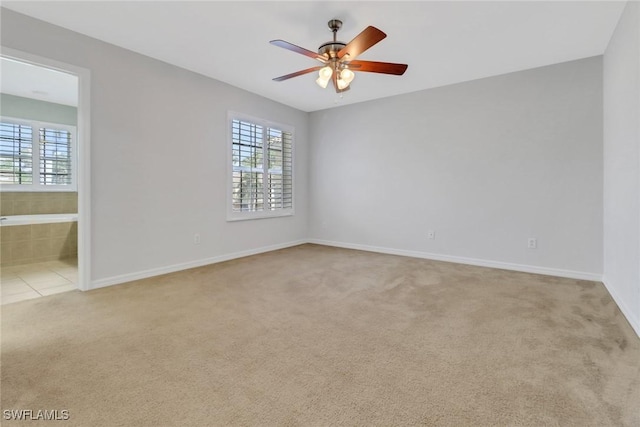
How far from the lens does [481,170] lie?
4094 millimetres

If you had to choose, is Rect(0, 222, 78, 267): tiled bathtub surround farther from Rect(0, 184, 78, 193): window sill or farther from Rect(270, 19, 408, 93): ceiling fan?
Rect(270, 19, 408, 93): ceiling fan

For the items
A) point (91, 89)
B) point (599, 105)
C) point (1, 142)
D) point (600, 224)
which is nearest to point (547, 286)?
point (600, 224)

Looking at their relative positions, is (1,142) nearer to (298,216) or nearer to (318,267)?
(298,216)

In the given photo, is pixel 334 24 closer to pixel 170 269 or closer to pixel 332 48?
pixel 332 48

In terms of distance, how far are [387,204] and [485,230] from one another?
4.90 ft

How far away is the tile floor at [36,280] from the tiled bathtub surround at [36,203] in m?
1.30

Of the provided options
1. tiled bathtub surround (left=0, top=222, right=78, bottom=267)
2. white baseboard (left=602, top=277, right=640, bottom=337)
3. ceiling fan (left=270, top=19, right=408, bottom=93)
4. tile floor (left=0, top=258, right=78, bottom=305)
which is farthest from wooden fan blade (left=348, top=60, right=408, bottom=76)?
tiled bathtub surround (left=0, top=222, right=78, bottom=267)

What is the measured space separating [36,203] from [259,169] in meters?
3.75

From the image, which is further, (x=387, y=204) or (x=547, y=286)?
(x=387, y=204)

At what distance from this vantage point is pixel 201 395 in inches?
57.6

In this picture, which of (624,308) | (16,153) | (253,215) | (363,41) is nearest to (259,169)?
(253,215)

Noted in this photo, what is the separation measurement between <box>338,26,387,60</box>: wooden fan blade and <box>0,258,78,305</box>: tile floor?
3583 millimetres

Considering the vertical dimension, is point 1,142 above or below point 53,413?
above

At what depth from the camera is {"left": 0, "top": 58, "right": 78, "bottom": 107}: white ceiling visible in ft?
12.1
